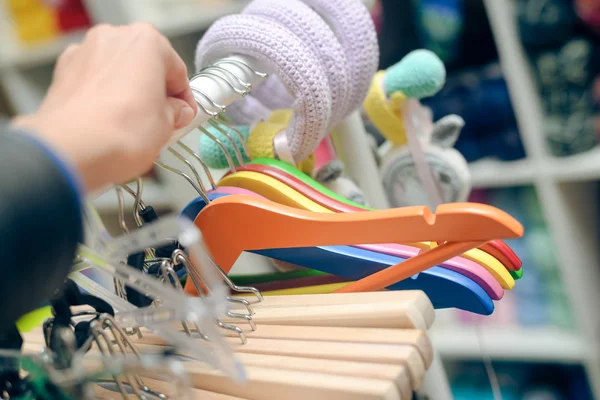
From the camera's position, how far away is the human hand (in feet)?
0.77

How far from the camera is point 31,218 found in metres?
0.21

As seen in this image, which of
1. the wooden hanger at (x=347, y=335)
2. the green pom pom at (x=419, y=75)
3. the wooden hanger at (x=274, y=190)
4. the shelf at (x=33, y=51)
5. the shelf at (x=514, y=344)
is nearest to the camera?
the wooden hanger at (x=347, y=335)

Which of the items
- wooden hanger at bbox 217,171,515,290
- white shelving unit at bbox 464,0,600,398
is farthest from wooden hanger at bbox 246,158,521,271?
white shelving unit at bbox 464,0,600,398

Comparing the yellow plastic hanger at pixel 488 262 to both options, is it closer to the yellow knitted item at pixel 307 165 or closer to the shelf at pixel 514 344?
the yellow knitted item at pixel 307 165

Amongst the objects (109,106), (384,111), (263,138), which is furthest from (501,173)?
(109,106)

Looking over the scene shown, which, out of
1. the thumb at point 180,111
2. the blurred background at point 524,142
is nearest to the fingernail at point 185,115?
the thumb at point 180,111

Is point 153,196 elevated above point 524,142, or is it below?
below

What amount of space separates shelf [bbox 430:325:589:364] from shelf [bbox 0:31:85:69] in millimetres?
1037

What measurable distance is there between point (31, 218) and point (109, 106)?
6cm

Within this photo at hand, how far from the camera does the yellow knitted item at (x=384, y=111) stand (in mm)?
584

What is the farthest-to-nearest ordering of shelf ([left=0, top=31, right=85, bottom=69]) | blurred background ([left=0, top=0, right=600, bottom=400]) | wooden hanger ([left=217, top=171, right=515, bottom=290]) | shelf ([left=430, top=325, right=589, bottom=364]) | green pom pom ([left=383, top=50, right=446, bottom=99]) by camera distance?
1. shelf ([left=0, top=31, right=85, bottom=69])
2. shelf ([left=430, top=325, right=589, bottom=364])
3. blurred background ([left=0, top=0, right=600, bottom=400])
4. green pom pom ([left=383, top=50, right=446, bottom=99])
5. wooden hanger ([left=217, top=171, right=515, bottom=290])

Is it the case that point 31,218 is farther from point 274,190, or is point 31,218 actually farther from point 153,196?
point 153,196

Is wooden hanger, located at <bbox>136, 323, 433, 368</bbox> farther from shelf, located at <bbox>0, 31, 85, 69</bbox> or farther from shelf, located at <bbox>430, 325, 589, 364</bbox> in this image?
shelf, located at <bbox>0, 31, 85, 69</bbox>

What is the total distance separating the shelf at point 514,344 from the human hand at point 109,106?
0.88 meters
